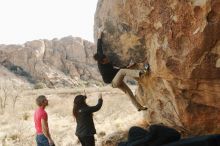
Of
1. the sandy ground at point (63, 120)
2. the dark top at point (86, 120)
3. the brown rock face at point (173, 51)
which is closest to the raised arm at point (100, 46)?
the brown rock face at point (173, 51)

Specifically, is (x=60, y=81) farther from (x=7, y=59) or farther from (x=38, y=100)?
(x=38, y=100)

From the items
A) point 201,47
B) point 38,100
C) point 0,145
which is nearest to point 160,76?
point 201,47

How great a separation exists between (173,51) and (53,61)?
47.4m

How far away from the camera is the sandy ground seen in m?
13.0

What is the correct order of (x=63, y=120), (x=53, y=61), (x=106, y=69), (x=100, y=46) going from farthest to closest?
(x=53, y=61), (x=63, y=120), (x=100, y=46), (x=106, y=69)

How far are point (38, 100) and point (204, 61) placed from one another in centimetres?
273

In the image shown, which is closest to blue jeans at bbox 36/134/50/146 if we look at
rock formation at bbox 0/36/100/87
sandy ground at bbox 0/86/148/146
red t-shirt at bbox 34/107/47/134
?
red t-shirt at bbox 34/107/47/134

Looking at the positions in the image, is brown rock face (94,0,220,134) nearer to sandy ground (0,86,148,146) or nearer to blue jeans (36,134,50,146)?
sandy ground (0,86,148,146)

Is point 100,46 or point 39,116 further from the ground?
point 100,46

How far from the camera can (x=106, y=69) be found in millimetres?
8430

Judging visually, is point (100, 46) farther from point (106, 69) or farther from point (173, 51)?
point (173, 51)

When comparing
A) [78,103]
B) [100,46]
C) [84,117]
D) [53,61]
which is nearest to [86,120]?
[84,117]

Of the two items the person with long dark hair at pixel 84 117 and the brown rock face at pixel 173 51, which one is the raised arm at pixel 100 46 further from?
the person with long dark hair at pixel 84 117

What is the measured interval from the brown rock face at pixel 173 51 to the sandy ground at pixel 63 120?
2203 millimetres
